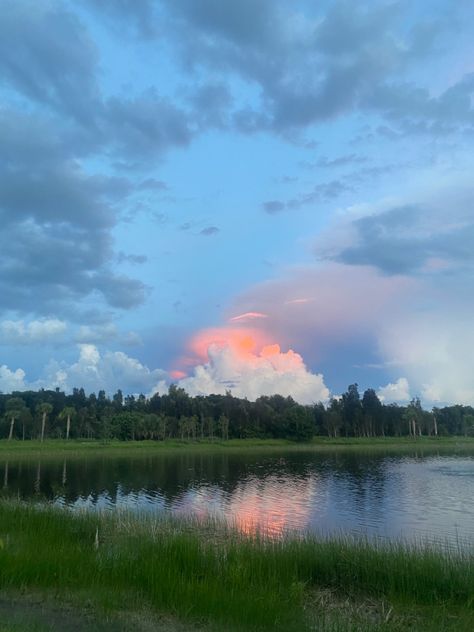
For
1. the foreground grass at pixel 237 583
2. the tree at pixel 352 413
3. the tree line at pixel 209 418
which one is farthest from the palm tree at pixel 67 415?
the foreground grass at pixel 237 583

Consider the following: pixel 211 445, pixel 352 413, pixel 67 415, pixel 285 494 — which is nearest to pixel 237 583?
pixel 285 494

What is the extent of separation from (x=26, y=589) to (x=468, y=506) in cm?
3481

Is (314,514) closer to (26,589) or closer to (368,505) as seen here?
(368,505)

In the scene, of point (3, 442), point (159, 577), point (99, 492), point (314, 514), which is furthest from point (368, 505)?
point (3, 442)

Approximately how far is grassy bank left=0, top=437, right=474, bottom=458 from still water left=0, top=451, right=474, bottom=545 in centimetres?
3016

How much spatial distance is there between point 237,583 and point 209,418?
140513 mm

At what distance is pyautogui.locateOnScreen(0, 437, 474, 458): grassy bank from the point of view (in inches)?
4117

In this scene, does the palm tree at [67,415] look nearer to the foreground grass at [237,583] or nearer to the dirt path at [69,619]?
the foreground grass at [237,583]

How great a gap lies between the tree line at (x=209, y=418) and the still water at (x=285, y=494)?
212 feet

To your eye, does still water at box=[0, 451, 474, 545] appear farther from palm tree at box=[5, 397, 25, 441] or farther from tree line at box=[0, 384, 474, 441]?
tree line at box=[0, 384, 474, 441]

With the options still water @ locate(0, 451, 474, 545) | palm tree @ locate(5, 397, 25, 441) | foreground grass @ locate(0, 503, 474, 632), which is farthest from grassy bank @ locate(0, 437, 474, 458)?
foreground grass @ locate(0, 503, 474, 632)

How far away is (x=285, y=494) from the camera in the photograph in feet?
155

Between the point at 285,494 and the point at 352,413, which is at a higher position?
the point at 352,413

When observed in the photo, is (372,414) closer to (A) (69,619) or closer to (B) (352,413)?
(B) (352,413)
